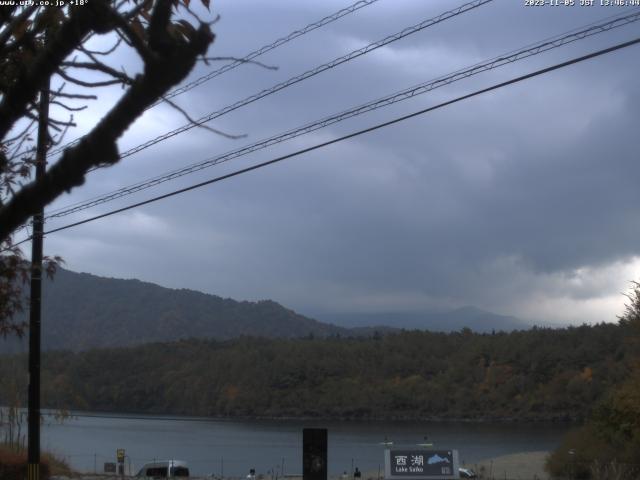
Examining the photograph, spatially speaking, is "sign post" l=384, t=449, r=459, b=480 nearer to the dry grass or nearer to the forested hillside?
the dry grass

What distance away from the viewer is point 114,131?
4.19m

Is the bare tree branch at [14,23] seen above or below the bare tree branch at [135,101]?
above

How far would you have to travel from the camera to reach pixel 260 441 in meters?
57.8

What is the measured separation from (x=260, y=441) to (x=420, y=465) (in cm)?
3675

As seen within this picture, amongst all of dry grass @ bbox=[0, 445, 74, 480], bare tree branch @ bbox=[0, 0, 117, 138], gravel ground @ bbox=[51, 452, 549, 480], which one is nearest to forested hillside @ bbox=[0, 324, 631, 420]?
gravel ground @ bbox=[51, 452, 549, 480]

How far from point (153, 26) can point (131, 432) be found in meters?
67.6

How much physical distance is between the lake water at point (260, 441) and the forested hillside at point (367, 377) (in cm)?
362

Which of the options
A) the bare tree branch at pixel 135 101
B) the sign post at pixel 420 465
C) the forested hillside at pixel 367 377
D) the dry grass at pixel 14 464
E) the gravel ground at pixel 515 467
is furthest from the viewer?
the forested hillside at pixel 367 377

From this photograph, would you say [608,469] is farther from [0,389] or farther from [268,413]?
[268,413]

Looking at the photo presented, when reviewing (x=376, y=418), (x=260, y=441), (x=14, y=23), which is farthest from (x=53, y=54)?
(x=376, y=418)

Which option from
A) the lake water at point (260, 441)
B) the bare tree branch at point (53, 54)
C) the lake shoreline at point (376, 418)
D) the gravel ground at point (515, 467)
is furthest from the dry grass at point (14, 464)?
the lake shoreline at point (376, 418)

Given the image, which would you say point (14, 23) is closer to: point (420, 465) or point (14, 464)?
point (14, 464)

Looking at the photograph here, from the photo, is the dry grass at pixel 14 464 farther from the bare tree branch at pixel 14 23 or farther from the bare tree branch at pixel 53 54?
the bare tree branch at pixel 53 54

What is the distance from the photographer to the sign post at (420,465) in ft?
72.3
